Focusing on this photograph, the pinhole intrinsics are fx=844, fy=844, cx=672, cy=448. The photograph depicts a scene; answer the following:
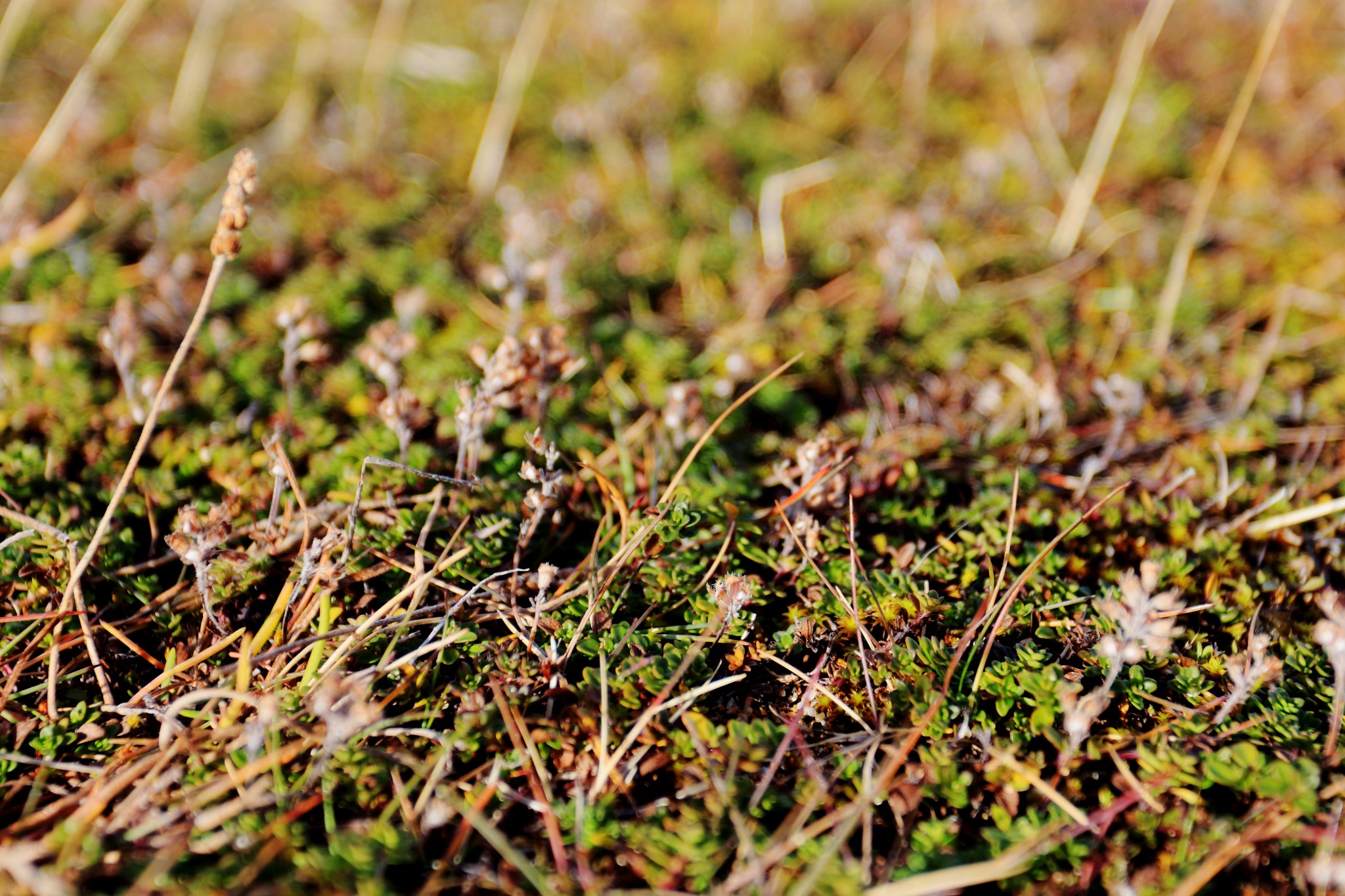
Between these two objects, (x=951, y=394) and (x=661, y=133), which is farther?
(x=661, y=133)

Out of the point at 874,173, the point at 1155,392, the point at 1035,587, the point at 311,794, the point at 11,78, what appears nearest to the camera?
the point at 311,794

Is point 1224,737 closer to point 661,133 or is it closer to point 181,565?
point 181,565

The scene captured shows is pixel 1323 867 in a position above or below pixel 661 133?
below

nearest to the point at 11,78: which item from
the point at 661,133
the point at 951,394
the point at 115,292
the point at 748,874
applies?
the point at 115,292

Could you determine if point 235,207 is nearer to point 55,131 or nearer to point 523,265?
point 523,265

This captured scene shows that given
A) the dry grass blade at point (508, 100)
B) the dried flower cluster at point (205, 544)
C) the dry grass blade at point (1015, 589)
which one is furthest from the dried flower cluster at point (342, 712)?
the dry grass blade at point (508, 100)

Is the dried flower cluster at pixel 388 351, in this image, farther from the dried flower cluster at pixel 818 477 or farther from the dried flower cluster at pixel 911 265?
the dried flower cluster at pixel 911 265
